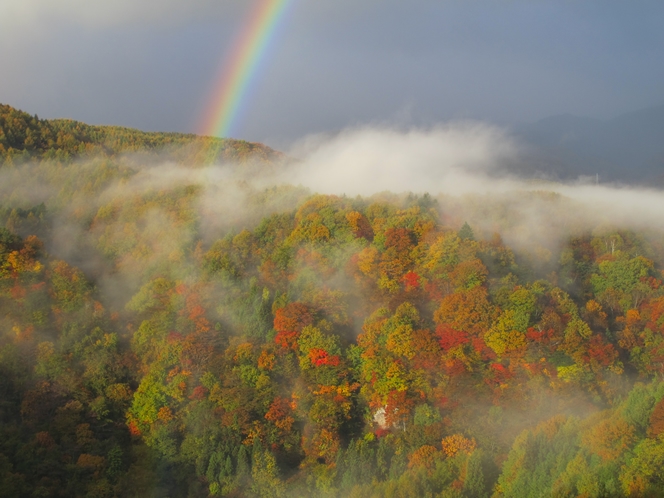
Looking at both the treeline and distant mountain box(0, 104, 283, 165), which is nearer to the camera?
the treeline

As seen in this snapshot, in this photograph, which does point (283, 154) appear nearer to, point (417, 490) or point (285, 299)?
point (285, 299)

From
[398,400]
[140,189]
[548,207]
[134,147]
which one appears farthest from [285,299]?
[134,147]

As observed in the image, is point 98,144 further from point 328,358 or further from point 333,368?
point 333,368

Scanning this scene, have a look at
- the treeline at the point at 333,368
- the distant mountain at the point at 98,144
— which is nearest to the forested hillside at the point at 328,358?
the treeline at the point at 333,368

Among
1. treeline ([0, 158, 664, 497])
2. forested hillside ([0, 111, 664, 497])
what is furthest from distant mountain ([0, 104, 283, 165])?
treeline ([0, 158, 664, 497])

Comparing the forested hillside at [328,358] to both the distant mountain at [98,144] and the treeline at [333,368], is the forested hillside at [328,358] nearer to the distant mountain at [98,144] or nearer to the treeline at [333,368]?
the treeline at [333,368]

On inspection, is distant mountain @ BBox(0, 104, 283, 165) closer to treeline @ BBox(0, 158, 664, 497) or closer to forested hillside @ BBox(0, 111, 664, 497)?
forested hillside @ BBox(0, 111, 664, 497)
